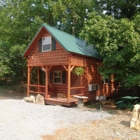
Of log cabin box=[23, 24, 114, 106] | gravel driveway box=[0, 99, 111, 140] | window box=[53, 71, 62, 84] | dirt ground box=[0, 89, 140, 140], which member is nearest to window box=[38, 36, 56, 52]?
log cabin box=[23, 24, 114, 106]

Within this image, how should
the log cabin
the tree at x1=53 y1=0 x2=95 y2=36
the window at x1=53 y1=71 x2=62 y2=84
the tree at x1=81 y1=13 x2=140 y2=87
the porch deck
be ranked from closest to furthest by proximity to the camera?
the tree at x1=81 y1=13 x2=140 y2=87, the porch deck, the log cabin, the window at x1=53 y1=71 x2=62 y2=84, the tree at x1=53 y1=0 x2=95 y2=36

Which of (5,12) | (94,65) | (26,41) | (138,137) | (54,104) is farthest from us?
(5,12)

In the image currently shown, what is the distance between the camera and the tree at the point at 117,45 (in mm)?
10328

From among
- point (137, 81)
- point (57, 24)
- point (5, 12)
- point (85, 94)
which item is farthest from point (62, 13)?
point (137, 81)

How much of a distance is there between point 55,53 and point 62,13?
10.8m

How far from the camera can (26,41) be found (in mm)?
21047

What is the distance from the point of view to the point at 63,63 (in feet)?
38.1

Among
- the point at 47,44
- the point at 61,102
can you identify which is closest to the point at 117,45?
the point at 47,44

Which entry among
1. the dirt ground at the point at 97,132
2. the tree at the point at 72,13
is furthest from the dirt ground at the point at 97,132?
the tree at the point at 72,13

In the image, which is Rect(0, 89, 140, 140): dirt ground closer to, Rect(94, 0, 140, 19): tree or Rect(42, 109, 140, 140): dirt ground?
Rect(42, 109, 140, 140): dirt ground

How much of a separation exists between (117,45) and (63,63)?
3.87 metres

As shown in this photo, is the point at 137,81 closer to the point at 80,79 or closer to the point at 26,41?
the point at 80,79

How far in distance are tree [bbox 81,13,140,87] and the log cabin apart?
5.18ft

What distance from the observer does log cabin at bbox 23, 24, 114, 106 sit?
38.1 ft
